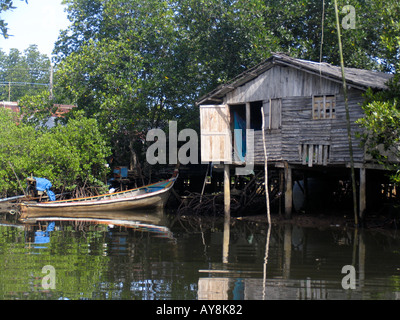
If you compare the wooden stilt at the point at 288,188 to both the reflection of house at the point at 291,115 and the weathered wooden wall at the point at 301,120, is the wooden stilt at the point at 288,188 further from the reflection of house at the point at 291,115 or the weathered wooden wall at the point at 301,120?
the weathered wooden wall at the point at 301,120

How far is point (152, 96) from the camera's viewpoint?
21016 mm

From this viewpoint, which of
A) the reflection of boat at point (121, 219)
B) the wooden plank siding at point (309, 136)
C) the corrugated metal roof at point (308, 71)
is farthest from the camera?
the reflection of boat at point (121, 219)

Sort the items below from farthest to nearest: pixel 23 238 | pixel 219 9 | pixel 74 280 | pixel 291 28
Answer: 1. pixel 291 28
2. pixel 219 9
3. pixel 23 238
4. pixel 74 280

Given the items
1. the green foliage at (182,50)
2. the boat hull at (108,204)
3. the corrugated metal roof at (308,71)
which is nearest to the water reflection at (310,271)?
the corrugated metal roof at (308,71)

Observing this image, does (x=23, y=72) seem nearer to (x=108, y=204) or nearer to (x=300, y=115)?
(x=108, y=204)

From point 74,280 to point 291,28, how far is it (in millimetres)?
16286

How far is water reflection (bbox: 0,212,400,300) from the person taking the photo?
6773mm

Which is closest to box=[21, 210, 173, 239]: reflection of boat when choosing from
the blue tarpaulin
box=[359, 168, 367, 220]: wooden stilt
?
the blue tarpaulin

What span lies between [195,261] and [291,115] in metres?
7.62

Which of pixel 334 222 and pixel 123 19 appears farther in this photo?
pixel 123 19

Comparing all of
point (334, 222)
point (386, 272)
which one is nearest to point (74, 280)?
point (386, 272)

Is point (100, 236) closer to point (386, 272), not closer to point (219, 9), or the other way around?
point (386, 272)

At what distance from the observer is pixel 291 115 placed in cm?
1525

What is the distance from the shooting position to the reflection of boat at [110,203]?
18.1m
